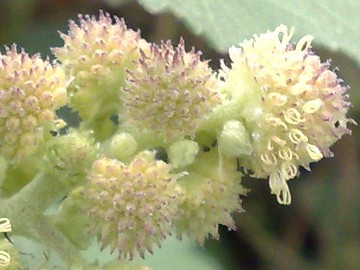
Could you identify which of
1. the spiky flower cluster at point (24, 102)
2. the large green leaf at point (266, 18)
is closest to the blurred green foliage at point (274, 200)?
the large green leaf at point (266, 18)

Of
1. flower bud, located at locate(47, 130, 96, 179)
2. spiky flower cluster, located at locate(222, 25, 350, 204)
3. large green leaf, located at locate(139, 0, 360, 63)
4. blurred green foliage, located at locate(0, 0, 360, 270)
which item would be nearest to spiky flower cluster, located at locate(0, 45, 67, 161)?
flower bud, located at locate(47, 130, 96, 179)

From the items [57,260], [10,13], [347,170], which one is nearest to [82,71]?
[57,260]

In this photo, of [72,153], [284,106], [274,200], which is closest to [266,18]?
[284,106]

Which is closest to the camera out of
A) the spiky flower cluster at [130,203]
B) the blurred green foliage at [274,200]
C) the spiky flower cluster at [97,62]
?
the spiky flower cluster at [130,203]

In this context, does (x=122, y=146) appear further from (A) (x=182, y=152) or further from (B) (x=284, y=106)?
(B) (x=284, y=106)

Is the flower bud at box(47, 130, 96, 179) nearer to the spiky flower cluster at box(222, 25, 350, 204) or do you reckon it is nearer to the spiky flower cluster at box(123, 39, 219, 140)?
the spiky flower cluster at box(123, 39, 219, 140)

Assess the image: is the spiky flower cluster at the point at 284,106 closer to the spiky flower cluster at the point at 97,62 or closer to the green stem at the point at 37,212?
the spiky flower cluster at the point at 97,62
